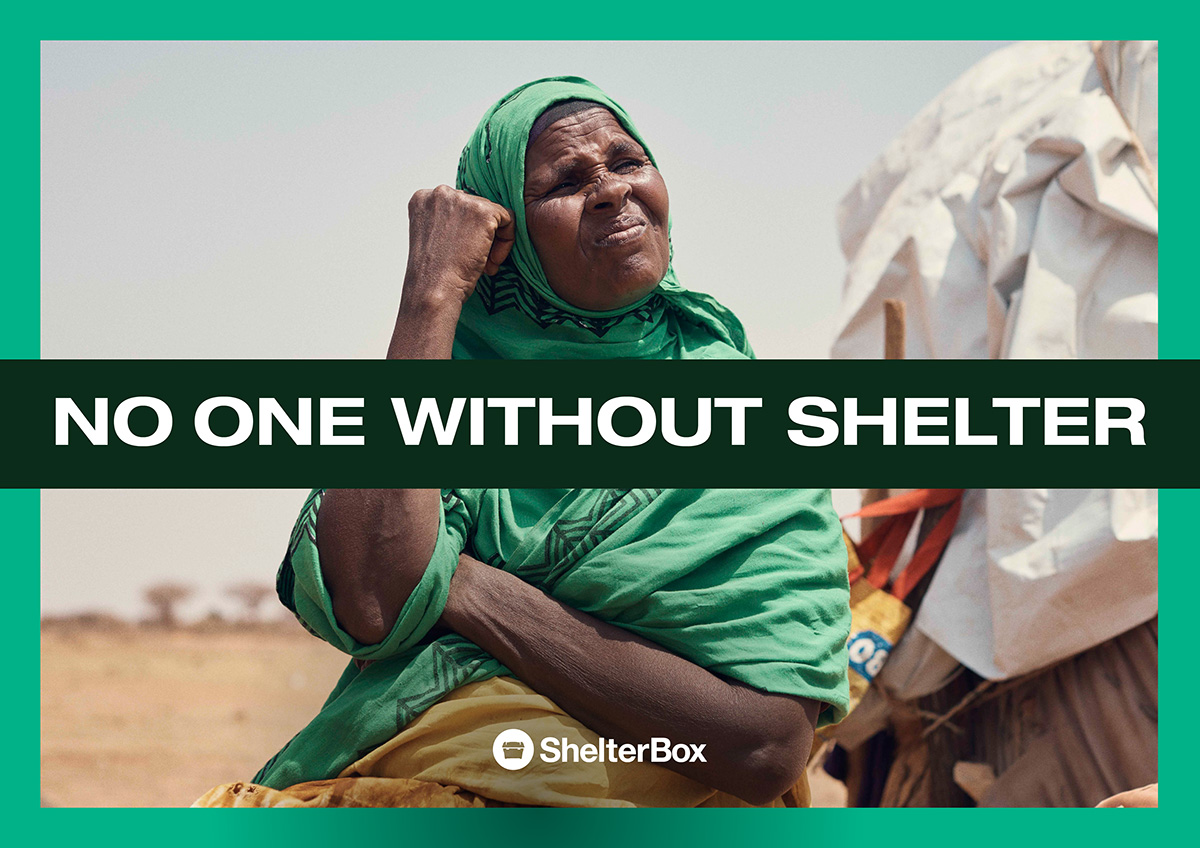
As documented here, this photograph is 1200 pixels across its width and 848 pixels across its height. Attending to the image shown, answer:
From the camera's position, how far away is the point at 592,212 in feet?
4.60

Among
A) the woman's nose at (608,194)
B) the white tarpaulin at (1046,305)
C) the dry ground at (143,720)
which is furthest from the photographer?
the dry ground at (143,720)

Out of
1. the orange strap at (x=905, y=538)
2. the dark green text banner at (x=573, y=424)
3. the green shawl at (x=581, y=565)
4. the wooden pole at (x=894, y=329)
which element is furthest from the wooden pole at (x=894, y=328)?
the green shawl at (x=581, y=565)

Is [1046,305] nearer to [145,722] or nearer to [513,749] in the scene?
[513,749]

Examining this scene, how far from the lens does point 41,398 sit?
1438 millimetres

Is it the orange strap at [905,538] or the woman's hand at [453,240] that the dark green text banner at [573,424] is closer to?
the woman's hand at [453,240]

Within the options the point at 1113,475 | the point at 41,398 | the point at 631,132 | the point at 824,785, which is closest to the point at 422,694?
the point at 41,398

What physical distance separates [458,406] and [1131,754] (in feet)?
6.74

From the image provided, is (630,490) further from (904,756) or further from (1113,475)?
(904,756)

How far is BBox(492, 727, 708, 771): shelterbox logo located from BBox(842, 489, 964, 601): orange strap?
1591 mm

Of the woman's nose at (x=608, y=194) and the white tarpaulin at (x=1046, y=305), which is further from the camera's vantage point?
the white tarpaulin at (x=1046, y=305)

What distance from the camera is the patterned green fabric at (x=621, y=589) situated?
133 centimetres

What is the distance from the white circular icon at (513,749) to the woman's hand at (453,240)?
20.6 inches

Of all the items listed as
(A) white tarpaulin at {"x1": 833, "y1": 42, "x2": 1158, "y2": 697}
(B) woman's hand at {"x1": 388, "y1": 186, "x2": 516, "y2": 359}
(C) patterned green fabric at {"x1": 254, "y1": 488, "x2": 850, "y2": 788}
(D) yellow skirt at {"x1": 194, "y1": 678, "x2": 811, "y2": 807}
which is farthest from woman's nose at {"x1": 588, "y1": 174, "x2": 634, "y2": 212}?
(A) white tarpaulin at {"x1": 833, "y1": 42, "x2": 1158, "y2": 697}

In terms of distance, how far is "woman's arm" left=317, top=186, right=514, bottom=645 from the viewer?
50.4 inches
